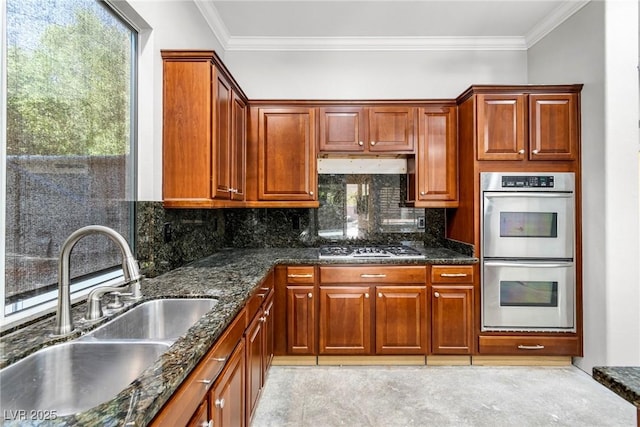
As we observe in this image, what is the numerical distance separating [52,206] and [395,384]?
2450 mm

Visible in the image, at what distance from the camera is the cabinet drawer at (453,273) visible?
2717 millimetres

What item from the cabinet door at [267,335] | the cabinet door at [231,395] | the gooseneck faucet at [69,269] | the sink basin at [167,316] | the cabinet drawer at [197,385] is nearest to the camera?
the cabinet drawer at [197,385]

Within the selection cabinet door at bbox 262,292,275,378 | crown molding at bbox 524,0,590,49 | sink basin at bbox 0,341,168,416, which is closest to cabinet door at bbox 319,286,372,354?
cabinet door at bbox 262,292,275,378

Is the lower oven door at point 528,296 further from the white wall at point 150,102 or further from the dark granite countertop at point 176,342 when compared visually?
the white wall at point 150,102

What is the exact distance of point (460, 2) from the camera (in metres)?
2.75

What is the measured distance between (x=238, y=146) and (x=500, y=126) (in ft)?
7.21

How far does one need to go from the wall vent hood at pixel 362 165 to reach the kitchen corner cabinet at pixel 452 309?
1102 millimetres

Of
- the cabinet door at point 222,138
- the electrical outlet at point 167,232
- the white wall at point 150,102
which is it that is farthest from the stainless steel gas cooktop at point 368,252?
the white wall at point 150,102

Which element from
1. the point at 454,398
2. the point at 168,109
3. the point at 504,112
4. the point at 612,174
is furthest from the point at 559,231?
the point at 168,109

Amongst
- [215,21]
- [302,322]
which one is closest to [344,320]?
[302,322]

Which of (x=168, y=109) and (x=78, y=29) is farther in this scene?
(x=168, y=109)

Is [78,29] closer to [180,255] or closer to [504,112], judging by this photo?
[180,255]

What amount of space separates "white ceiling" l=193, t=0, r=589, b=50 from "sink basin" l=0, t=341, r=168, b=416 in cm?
266

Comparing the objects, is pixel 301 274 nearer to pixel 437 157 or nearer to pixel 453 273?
pixel 453 273
